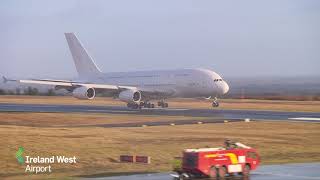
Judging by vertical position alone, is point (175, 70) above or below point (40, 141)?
above

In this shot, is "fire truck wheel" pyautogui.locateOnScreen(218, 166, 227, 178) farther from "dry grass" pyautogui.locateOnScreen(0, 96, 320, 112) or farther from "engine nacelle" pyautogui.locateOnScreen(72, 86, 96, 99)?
"engine nacelle" pyautogui.locateOnScreen(72, 86, 96, 99)

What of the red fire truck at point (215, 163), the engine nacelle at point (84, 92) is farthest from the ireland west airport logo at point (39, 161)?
the engine nacelle at point (84, 92)

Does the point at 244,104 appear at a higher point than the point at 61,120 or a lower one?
higher

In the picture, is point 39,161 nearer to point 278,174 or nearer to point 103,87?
point 278,174

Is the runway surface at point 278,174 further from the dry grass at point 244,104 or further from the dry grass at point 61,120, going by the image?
the dry grass at point 244,104

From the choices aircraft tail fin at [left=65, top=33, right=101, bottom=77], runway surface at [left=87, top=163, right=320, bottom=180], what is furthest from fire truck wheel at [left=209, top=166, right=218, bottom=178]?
aircraft tail fin at [left=65, top=33, right=101, bottom=77]

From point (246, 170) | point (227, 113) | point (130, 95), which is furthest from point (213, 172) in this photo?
point (130, 95)

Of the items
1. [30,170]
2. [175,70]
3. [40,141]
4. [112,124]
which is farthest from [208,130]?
[175,70]

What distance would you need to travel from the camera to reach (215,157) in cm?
2678

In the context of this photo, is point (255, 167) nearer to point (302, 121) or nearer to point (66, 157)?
point (66, 157)

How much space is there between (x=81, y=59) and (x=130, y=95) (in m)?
25.9

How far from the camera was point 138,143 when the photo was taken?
130ft

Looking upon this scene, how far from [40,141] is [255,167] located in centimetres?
1368

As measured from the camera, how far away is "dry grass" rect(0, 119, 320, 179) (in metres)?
32.2
